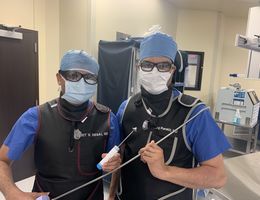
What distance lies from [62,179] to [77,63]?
508 millimetres

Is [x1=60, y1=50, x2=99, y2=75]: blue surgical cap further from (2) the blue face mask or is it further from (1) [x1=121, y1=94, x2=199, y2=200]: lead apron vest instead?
(1) [x1=121, y1=94, x2=199, y2=200]: lead apron vest

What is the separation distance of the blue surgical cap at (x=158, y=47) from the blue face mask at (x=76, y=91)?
0.30 metres

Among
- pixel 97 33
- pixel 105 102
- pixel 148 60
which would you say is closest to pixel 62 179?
pixel 148 60

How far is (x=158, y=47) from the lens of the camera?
1078 millimetres

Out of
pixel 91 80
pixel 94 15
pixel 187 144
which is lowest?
pixel 187 144

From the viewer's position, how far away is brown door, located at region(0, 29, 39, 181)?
8.44 feet

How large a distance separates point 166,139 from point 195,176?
0.62ft

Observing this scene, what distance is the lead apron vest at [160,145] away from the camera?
3.39 feet

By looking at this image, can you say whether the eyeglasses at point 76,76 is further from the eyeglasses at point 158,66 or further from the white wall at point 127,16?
the white wall at point 127,16

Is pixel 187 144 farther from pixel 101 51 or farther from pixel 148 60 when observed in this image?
pixel 101 51

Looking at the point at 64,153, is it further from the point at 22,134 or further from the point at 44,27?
the point at 44,27

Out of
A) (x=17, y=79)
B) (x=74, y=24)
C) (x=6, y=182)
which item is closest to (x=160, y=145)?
(x=6, y=182)

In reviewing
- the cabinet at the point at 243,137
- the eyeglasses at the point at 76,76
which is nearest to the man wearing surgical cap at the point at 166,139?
the eyeglasses at the point at 76,76

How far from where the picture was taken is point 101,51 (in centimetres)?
313
